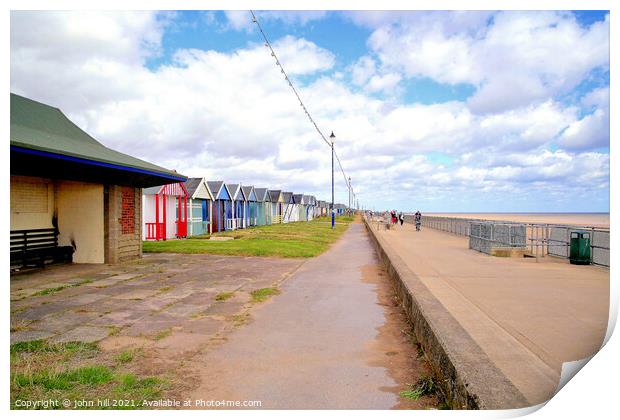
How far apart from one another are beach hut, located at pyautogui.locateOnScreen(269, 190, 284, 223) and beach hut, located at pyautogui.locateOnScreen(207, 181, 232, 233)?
50.1ft

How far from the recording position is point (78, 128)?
13.5m

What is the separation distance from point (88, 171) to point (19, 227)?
8.39 ft

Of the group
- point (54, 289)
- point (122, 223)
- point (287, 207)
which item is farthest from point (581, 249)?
point (287, 207)

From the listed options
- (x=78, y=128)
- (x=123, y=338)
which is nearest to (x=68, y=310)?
(x=123, y=338)

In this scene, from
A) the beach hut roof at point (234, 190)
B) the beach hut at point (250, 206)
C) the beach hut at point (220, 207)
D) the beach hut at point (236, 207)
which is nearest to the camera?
the beach hut at point (220, 207)

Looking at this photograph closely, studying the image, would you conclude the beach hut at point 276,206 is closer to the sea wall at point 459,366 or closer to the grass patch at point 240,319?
the grass patch at point 240,319

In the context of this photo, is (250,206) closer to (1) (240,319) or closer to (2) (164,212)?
(2) (164,212)

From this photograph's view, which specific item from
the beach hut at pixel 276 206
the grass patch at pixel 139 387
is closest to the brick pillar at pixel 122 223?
the grass patch at pixel 139 387

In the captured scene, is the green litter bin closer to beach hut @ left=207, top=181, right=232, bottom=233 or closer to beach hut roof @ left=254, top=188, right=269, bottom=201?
beach hut @ left=207, top=181, right=232, bottom=233

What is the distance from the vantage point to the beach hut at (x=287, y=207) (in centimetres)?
5494

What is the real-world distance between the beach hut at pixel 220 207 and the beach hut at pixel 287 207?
2058 cm

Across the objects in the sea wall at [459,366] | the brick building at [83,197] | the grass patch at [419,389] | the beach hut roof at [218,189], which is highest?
the beach hut roof at [218,189]

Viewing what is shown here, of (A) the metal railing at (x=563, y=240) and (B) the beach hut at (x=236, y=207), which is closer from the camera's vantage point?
(A) the metal railing at (x=563, y=240)

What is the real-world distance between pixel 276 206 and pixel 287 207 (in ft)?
17.3
